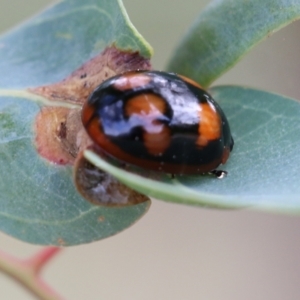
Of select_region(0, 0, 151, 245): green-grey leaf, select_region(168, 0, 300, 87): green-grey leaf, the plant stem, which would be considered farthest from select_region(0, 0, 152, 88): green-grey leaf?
the plant stem

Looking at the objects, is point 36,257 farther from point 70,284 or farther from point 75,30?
point 70,284

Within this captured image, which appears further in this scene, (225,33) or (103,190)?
(225,33)

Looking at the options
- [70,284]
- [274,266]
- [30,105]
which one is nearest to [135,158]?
[30,105]

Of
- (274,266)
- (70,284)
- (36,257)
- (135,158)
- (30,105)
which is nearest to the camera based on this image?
(135,158)

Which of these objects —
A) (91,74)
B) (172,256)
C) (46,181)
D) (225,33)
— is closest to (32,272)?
(46,181)

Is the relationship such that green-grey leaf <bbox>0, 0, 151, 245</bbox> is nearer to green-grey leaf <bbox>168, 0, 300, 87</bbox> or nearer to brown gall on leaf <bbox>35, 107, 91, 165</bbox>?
brown gall on leaf <bbox>35, 107, 91, 165</bbox>

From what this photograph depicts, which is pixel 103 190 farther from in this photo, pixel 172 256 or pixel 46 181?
pixel 172 256
